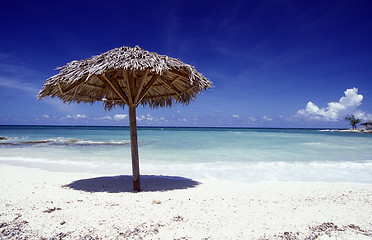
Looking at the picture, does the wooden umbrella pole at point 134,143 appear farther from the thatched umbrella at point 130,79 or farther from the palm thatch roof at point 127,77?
the palm thatch roof at point 127,77

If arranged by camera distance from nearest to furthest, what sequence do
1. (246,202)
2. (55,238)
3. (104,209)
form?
(55,238) < (104,209) < (246,202)

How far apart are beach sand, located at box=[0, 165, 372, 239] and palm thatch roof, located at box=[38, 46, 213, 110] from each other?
1.81 metres

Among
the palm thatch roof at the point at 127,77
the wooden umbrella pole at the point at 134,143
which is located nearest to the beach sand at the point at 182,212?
the wooden umbrella pole at the point at 134,143

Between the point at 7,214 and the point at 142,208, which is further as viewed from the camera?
the point at 142,208

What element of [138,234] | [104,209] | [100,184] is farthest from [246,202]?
[100,184]

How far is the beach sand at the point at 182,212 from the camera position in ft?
7.57

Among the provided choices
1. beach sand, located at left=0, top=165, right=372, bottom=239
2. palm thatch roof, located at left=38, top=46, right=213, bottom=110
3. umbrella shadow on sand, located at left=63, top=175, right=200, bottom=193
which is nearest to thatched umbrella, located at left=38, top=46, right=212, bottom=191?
palm thatch roof, located at left=38, top=46, right=213, bottom=110

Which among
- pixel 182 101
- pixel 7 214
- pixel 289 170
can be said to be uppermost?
pixel 182 101

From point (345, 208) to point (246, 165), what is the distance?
4542mm

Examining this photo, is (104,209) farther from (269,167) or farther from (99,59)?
(269,167)

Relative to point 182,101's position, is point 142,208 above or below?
below

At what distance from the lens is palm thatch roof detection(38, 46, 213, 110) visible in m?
3.63

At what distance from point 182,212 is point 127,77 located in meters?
2.48

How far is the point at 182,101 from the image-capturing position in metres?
5.50
